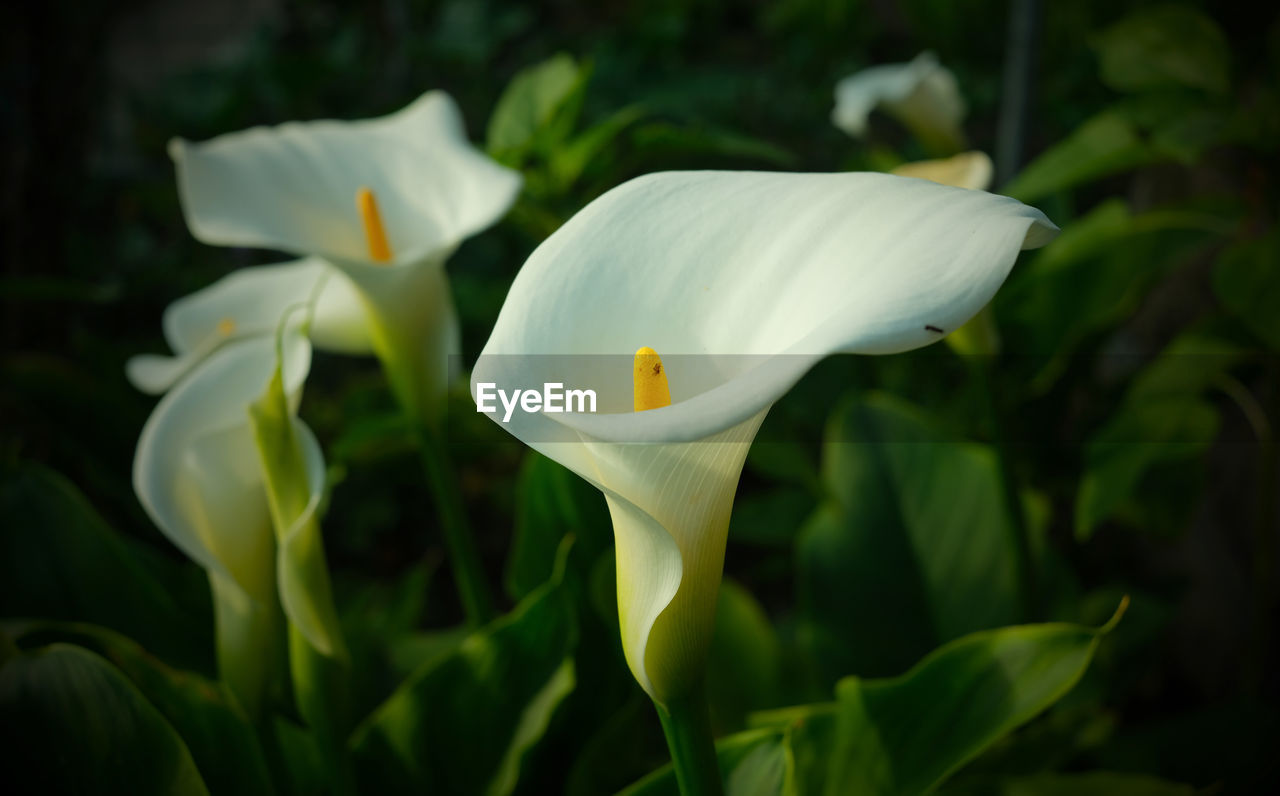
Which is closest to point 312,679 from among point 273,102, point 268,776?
point 268,776

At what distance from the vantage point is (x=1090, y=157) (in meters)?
0.63

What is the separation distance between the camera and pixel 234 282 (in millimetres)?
627

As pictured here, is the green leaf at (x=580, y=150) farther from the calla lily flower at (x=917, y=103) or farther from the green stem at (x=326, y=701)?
the green stem at (x=326, y=701)

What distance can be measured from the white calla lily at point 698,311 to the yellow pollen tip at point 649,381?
0.09 ft

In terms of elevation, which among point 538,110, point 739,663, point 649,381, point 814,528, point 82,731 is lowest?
A: point 739,663

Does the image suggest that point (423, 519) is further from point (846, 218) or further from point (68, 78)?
point (846, 218)

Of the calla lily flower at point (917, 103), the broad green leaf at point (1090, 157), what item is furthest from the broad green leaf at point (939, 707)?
the calla lily flower at point (917, 103)

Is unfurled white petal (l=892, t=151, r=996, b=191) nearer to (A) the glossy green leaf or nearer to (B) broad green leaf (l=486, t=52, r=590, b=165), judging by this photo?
(B) broad green leaf (l=486, t=52, r=590, b=165)

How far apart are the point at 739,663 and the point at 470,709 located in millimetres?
284

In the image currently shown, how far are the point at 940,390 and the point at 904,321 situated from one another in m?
1.11

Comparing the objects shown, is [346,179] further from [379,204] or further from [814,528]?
[814,528]

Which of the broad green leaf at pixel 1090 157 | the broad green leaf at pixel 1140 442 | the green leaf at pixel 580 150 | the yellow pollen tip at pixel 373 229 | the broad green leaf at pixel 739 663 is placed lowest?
the broad green leaf at pixel 739 663

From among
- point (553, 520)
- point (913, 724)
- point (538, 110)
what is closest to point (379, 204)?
point (538, 110)

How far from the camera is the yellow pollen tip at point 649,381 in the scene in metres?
0.30
